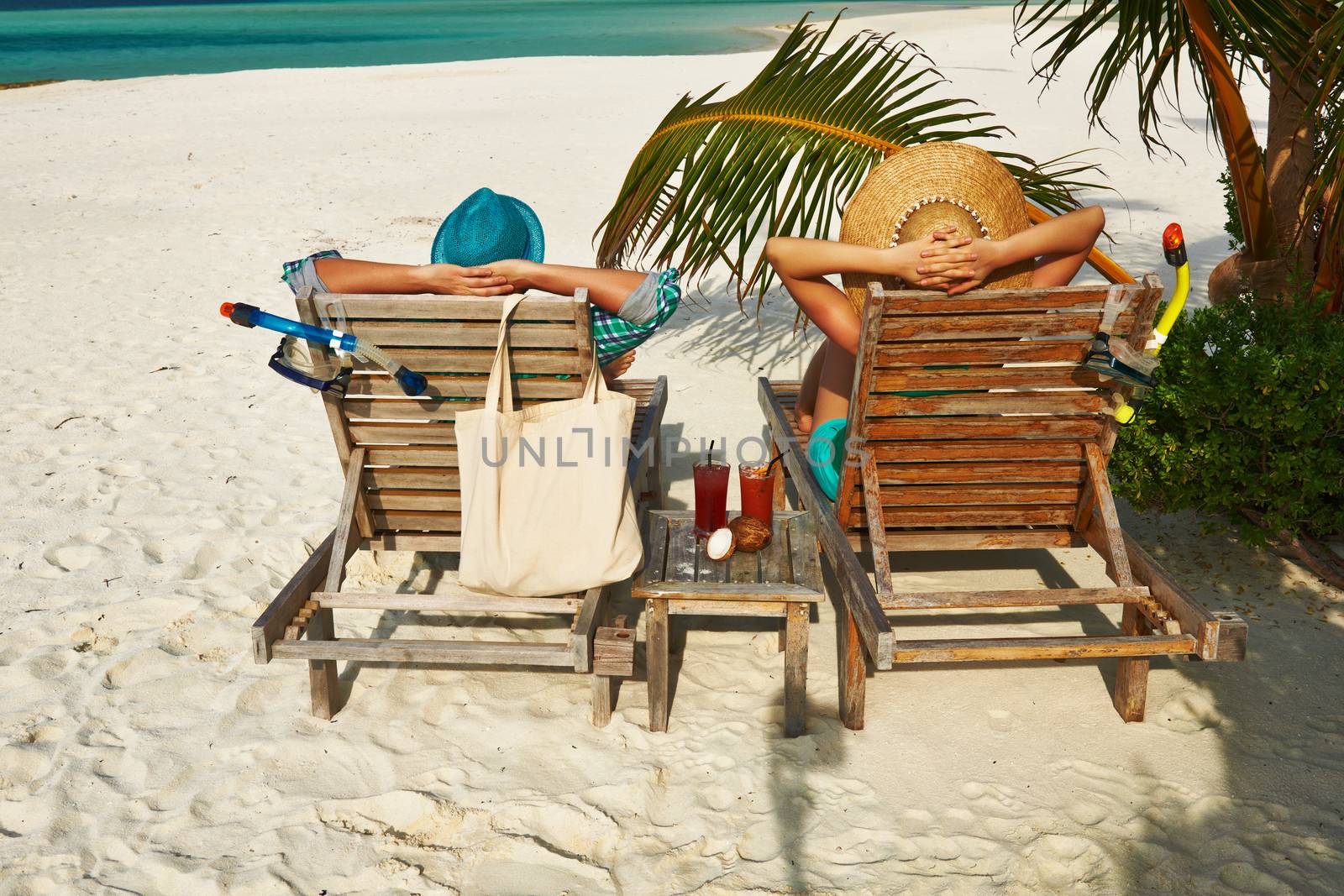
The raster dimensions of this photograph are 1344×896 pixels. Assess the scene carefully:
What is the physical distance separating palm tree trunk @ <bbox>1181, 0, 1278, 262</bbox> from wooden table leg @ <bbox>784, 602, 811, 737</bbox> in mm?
2381

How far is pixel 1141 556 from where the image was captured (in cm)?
271

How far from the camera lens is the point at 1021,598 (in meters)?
2.61

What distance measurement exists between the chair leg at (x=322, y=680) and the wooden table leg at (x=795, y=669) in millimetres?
1264

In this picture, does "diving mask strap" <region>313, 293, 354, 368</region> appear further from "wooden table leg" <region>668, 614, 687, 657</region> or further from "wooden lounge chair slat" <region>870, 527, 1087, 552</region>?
"wooden lounge chair slat" <region>870, 527, 1087, 552</region>

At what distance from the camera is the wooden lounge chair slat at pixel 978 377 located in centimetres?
257

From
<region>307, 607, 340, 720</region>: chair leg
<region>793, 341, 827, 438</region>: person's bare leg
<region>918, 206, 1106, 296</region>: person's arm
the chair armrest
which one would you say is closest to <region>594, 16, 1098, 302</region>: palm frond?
<region>793, 341, 827, 438</region>: person's bare leg

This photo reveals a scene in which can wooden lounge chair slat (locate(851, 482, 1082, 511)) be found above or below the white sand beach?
above

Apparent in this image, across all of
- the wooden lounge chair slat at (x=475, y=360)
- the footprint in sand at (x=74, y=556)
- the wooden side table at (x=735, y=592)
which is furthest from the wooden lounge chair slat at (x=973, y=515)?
the footprint in sand at (x=74, y=556)

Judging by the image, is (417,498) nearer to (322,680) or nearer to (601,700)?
(322,680)

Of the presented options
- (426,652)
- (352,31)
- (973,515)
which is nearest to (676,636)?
(426,652)

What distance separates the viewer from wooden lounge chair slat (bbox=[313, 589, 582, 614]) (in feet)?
8.87

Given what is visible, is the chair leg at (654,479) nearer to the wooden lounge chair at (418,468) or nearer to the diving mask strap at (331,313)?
the wooden lounge chair at (418,468)

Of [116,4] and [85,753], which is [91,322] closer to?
[85,753]

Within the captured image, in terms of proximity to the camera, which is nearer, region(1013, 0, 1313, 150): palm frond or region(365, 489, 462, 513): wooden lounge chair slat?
region(365, 489, 462, 513): wooden lounge chair slat
